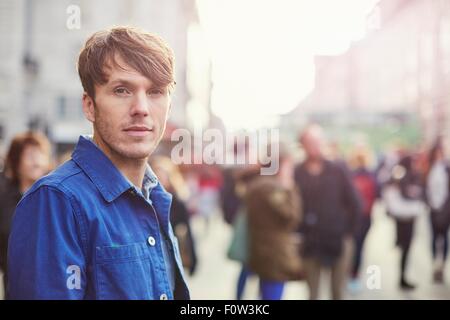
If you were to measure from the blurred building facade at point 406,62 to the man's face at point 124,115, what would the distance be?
6.80ft

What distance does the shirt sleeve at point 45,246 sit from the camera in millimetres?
1488

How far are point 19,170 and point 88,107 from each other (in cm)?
209

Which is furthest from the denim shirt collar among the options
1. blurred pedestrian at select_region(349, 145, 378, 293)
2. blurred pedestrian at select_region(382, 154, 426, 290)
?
blurred pedestrian at select_region(382, 154, 426, 290)

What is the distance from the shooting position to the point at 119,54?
5.62 feet

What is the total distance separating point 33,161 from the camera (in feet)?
12.2

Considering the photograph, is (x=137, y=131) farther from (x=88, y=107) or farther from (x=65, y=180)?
(x=65, y=180)

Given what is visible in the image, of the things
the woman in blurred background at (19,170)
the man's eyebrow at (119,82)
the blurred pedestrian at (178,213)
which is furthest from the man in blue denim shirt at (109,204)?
the blurred pedestrian at (178,213)

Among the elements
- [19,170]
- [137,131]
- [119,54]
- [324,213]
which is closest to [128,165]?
[137,131]

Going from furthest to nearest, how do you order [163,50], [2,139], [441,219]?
[2,139] < [441,219] < [163,50]

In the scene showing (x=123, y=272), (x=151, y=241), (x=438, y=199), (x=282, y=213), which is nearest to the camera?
(x=123, y=272)
